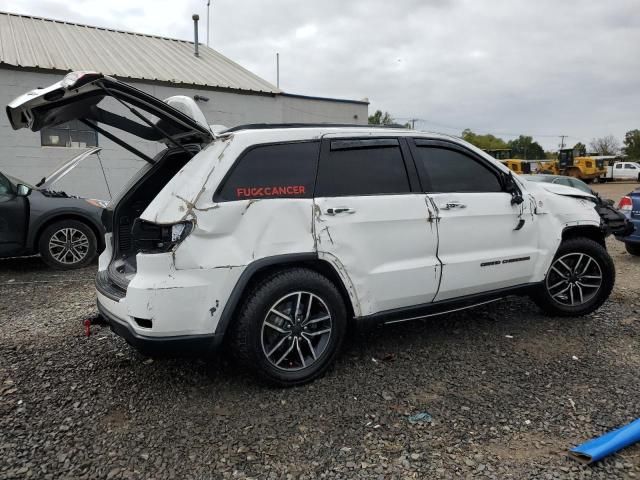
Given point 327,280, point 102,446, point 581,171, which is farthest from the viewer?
point 581,171

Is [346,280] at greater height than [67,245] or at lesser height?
greater

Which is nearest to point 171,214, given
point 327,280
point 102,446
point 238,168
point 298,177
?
point 238,168

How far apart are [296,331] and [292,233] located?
0.65m

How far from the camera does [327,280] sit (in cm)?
324

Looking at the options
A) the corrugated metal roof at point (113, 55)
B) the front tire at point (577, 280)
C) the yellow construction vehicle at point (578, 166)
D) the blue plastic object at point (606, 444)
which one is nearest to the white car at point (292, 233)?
the front tire at point (577, 280)

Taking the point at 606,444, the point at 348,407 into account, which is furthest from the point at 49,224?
the point at 606,444

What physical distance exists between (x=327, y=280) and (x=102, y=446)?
1.62 meters

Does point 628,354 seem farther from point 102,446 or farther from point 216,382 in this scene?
point 102,446

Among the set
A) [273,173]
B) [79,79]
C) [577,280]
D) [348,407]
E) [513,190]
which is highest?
[79,79]

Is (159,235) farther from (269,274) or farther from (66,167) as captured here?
(66,167)

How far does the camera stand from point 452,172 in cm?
384

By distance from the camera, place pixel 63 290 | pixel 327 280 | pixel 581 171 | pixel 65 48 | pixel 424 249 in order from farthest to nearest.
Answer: pixel 581 171 < pixel 65 48 < pixel 63 290 < pixel 424 249 < pixel 327 280

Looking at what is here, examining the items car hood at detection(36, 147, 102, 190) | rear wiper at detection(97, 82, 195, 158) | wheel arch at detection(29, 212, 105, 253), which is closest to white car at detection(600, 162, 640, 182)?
wheel arch at detection(29, 212, 105, 253)

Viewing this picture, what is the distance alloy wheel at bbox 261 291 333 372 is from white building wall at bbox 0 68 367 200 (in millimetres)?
7729
